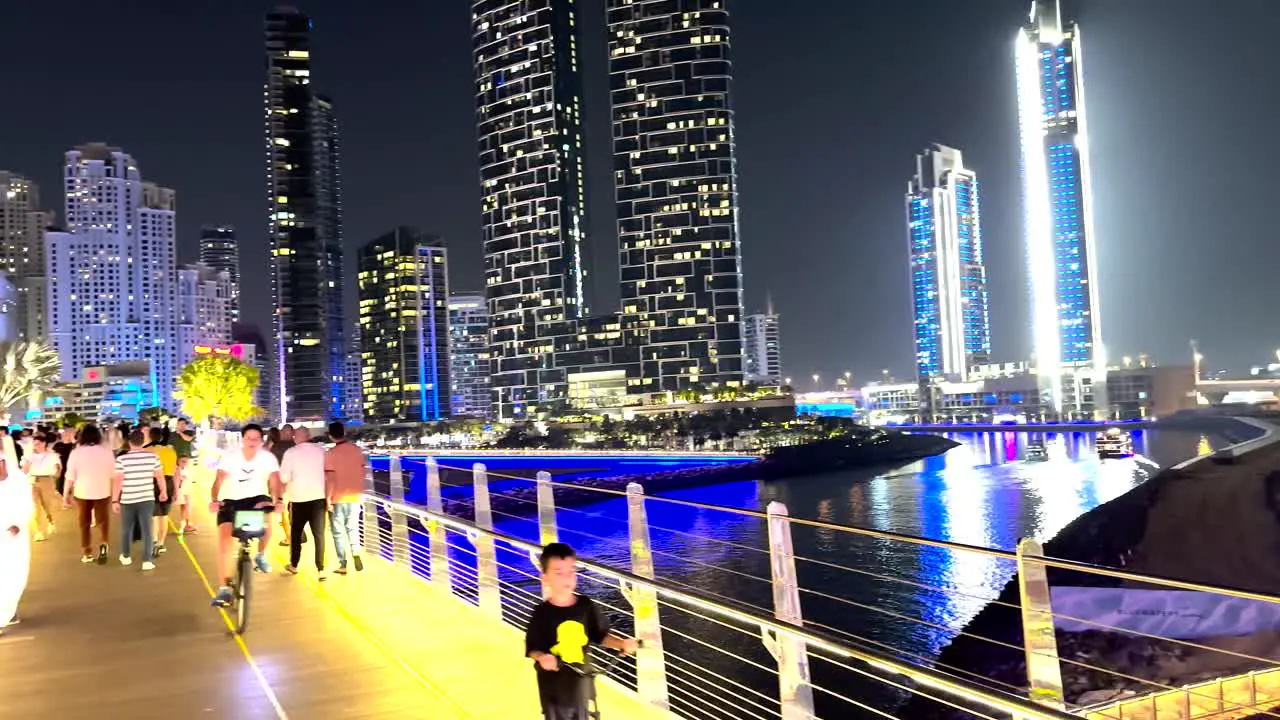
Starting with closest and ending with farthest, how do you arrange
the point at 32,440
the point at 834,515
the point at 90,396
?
1. the point at 32,440
2. the point at 834,515
3. the point at 90,396

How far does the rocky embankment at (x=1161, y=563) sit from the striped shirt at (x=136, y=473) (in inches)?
652

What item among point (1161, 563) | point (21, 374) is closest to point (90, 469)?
point (1161, 563)

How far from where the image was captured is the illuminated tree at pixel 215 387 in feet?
188

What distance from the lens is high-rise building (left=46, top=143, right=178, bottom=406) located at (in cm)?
18438

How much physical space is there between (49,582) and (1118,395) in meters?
190

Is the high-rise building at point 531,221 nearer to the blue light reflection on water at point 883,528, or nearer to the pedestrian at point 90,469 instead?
the blue light reflection on water at point 883,528

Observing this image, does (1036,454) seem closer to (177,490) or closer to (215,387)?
(215,387)

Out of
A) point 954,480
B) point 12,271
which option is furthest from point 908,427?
point 12,271

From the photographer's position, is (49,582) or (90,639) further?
(49,582)

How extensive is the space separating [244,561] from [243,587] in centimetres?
22

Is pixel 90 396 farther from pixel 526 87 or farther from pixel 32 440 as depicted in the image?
pixel 32 440

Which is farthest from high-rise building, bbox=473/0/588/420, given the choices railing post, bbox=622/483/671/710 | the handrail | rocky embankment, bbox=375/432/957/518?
the handrail

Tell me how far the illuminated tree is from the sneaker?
50.7 m

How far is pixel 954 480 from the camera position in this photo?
8788 cm
